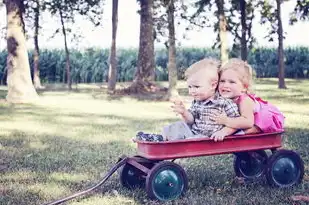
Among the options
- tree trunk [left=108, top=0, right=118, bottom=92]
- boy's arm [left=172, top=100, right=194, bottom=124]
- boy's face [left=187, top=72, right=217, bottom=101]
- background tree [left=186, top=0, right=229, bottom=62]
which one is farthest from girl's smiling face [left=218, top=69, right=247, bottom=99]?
tree trunk [left=108, top=0, right=118, bottom=92]

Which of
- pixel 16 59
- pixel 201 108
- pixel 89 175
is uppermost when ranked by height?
pixel 16 59

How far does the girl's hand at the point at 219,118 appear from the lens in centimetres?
533

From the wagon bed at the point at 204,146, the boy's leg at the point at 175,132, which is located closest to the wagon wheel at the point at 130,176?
the wagon bed at the point at 204,146

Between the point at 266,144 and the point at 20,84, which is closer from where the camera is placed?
the point at 266,144

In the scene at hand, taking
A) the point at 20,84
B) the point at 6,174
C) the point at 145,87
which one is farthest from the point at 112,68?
the point at 6,174

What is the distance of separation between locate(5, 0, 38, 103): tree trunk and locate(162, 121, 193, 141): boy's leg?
43.7 ft

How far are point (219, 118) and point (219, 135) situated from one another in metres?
0.23

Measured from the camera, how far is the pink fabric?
18.2ft

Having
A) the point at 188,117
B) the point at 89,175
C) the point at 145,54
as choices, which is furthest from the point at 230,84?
the point at 145,54

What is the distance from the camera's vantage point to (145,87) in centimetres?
2116

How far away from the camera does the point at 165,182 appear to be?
5066 millimetres

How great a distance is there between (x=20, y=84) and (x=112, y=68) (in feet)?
22.4

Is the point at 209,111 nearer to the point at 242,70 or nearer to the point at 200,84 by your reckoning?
the point at 200,84

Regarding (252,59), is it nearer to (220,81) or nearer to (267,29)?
(267,29)
